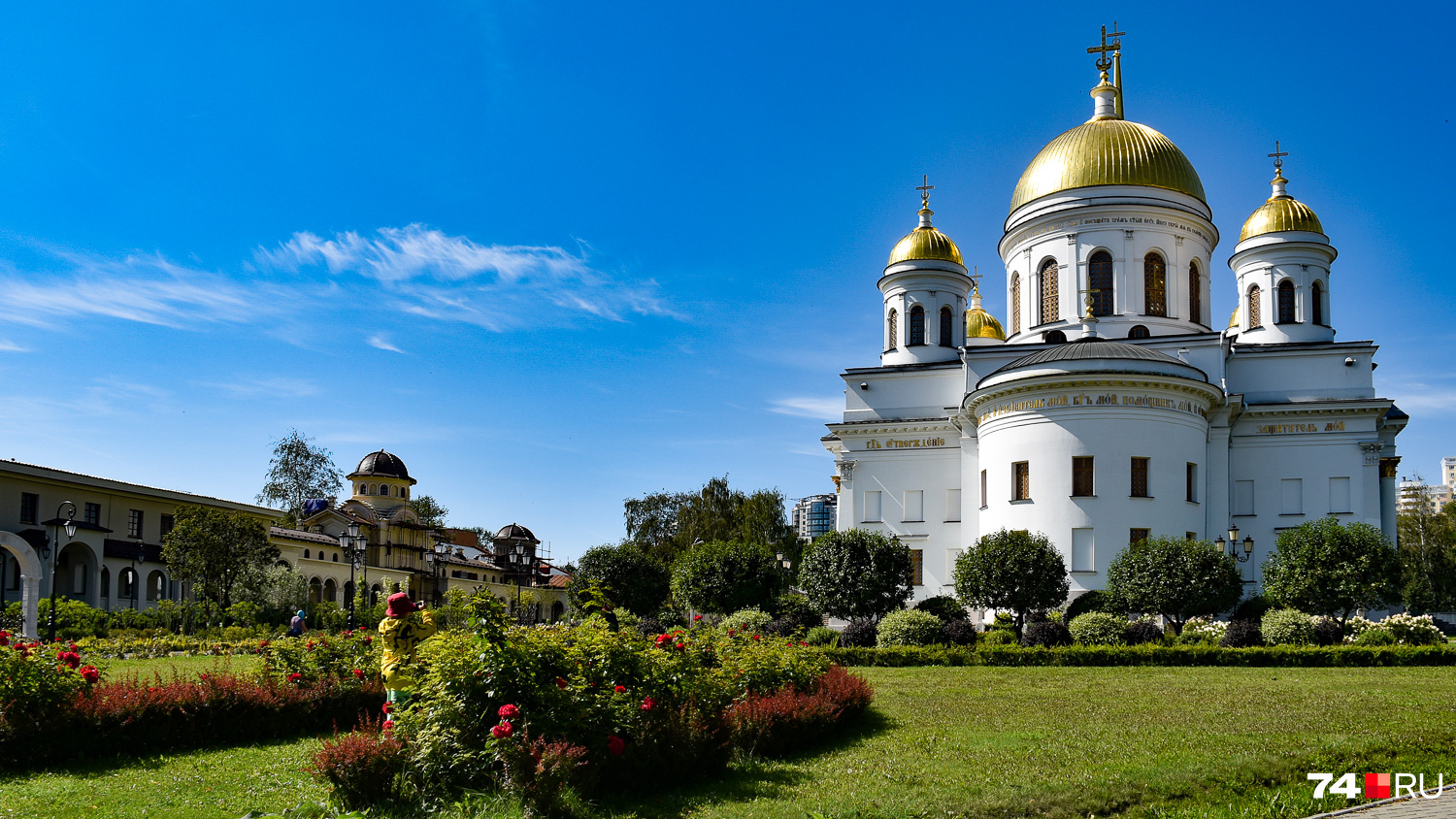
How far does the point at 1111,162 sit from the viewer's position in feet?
130

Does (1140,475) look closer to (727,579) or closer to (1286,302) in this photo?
(727,579)

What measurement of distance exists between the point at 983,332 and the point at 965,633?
2692 centimetres

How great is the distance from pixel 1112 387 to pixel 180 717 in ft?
Answer: 88.9

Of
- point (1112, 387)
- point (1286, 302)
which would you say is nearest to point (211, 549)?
point (1112, 387)

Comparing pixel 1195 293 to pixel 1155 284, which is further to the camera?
pixel 1195 293

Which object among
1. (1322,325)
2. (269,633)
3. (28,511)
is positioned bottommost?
(269,633)

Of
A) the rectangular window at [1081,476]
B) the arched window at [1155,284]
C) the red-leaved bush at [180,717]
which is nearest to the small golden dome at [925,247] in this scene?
the arched window at [1155,284]

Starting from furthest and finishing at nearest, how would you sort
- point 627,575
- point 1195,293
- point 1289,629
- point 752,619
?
point 1195,293
point 627,575
point 752,619
point 1289,629

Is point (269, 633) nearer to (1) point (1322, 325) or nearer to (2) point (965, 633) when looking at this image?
(2) point (965, 633)

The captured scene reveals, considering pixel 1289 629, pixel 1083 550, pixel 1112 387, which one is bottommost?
pixel 1289 629

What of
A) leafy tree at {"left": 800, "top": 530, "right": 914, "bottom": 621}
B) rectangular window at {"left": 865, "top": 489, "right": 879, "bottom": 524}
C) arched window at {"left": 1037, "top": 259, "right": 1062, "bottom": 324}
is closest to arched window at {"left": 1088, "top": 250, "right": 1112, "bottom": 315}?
arched window at {"left": 1037, "top": 259, "right": 1062, "bottom": 324}

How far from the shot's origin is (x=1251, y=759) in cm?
1016

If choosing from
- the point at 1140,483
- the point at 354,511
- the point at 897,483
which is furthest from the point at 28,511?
the point at 1140,483
